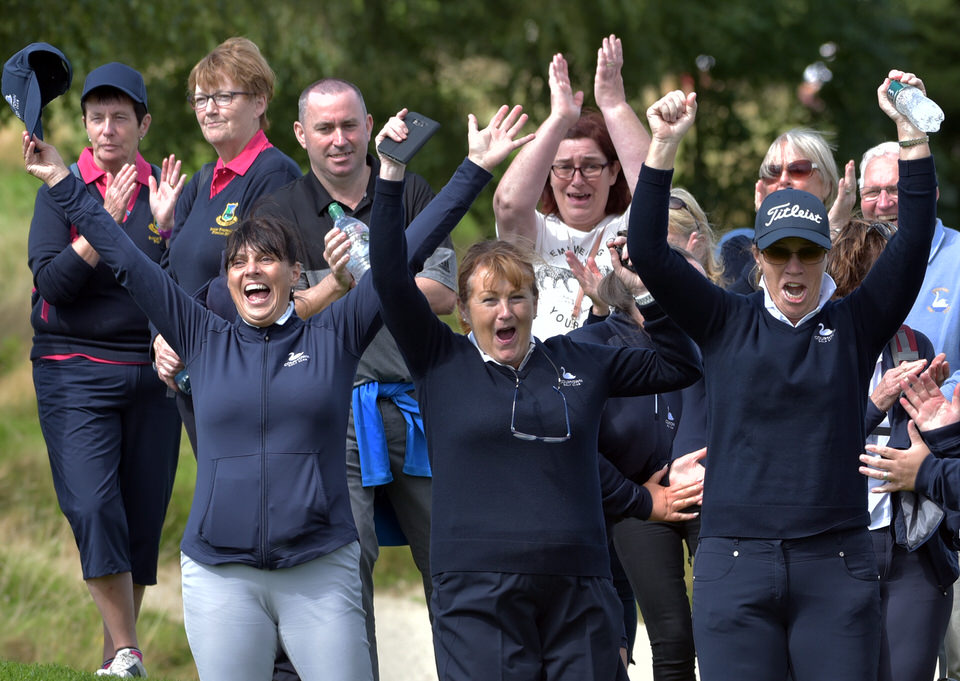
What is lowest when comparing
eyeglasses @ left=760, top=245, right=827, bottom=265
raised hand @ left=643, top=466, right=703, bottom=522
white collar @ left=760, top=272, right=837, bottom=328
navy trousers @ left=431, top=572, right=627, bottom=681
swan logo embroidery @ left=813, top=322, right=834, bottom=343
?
navy trousers @ left=431, top=572, right=627, bottom=681

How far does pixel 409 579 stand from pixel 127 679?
6760mm

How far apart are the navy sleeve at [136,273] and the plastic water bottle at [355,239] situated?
3.07 feet

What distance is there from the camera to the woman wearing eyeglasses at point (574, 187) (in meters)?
5.97

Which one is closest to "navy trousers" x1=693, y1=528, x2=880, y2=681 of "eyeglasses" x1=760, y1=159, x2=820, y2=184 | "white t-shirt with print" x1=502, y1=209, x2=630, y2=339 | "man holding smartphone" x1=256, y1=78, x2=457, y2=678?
"man holding smartphone" x1=256, y1=78, x2=457, y2=678

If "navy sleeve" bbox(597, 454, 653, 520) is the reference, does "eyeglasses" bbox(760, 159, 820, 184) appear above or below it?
above

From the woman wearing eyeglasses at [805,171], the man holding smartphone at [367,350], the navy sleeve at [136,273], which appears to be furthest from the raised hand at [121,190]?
the woman wearing eyeglasses at [805,171]

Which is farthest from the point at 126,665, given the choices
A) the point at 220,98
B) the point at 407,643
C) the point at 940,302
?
the point at 407,643

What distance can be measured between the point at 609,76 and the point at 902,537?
92.8 inches

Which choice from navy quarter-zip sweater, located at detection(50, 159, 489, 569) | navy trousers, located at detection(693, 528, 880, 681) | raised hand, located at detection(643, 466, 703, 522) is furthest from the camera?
raised hand, located at detection(643, 466, 703, 522)

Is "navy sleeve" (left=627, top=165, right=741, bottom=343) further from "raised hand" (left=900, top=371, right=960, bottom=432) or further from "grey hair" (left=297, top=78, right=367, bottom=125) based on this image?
"grey hair" (left=297, top=78, right=367, bottom=125)

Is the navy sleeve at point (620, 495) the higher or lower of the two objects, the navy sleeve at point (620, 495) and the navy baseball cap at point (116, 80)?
the lower

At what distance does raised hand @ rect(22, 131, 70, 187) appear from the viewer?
4.96 meters

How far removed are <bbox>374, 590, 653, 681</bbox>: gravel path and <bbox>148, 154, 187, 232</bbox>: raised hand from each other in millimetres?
4760

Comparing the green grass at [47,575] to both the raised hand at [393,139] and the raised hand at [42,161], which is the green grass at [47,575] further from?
the raised hand at [393,139]
